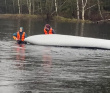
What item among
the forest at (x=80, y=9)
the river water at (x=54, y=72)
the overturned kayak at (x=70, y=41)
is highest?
the forest at (x=80, y=9)

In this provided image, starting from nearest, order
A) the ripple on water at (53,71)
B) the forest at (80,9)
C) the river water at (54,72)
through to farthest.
A: the river water at (54,72) → the ripple on water at (53,71) → the forest at (80,9)

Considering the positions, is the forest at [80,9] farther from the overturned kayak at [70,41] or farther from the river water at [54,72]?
the river water at [54,72]

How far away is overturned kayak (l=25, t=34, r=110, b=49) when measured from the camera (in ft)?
59.7

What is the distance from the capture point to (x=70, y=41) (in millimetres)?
18719

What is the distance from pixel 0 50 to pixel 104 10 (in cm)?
5064

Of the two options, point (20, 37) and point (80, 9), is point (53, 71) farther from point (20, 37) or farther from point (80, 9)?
point (80, 9)

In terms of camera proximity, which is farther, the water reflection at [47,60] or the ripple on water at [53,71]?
the water reflection at [47,60]

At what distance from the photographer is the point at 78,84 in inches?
380

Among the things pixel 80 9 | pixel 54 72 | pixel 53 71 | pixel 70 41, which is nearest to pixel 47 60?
pixel 53 71

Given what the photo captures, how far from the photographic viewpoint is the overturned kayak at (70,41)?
18203 mm

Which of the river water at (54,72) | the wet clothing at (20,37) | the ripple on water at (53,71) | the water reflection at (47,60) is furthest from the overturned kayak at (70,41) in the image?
the water reflection at (47,60)

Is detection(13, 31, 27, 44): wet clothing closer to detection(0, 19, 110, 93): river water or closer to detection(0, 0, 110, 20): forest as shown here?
detection(0, 19, 110, 93): river water

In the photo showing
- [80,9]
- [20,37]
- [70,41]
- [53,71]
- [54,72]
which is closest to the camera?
[54,72]

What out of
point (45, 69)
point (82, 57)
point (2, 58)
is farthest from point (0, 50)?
point (45, 69)
